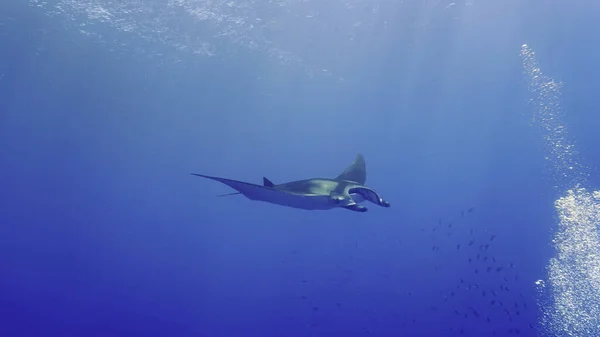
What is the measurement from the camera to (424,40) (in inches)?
821

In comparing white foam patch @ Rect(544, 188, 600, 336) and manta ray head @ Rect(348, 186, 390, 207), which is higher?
manta ray head @ Rect(348, 186, 390, 207)

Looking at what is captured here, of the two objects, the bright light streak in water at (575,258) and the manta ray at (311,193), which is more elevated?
the manta ray at (311,193)

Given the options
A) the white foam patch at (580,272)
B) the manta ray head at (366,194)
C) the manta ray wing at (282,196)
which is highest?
the manta ray wing at (282,196)

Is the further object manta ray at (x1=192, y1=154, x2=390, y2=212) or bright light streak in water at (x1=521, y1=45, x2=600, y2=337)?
bright light streak in water at (x1=521, y1=45, x2=600, y2=337)

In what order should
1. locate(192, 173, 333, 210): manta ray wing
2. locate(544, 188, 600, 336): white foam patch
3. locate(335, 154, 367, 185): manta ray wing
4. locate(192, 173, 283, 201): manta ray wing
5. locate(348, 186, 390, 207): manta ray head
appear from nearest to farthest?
locate(192, 173, 283, 201): manta ray wing → locate(192, 173, 333, 210): manta ray wing → locate(348, 186, 390, 207): manta ray head → locate(335, 154, 367, 185): manta ray wing → locate(544, 188, 600, 336): white foam patch

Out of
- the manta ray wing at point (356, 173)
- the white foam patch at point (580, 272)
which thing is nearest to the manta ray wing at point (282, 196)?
the manta ray wing at point (356, 173)

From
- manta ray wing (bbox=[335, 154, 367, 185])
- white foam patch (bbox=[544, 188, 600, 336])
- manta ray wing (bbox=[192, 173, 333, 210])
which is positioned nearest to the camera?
manta ray wing (bbox=[192, 173, 333, 210])

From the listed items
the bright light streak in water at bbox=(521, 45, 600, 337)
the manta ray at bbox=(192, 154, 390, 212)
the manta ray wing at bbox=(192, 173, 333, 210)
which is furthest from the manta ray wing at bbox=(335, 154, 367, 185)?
the bright light streak in water at bbox=(521, 45, 600, 337)

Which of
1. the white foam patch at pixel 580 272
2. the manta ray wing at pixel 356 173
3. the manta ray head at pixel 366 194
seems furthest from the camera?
the white foam patch at pixel 580 272

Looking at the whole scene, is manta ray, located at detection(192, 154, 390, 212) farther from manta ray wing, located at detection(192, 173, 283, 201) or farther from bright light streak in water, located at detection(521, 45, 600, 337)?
bright light streak in water, located at detection(521, 45, 600, 337)

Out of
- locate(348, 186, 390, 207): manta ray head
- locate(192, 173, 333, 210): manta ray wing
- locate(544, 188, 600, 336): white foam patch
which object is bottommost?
locate(544, 188, 600, 336): white foam patch

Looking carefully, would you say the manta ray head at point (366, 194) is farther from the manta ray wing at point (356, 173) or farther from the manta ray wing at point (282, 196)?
the manta ray wing at point (356, 173)

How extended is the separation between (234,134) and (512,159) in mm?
21877

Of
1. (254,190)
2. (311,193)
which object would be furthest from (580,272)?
(254,190)
